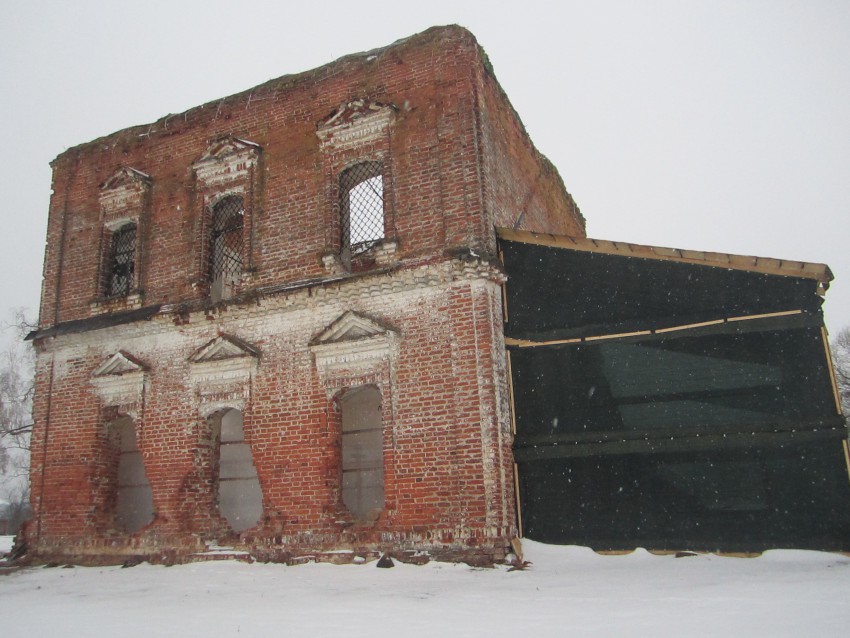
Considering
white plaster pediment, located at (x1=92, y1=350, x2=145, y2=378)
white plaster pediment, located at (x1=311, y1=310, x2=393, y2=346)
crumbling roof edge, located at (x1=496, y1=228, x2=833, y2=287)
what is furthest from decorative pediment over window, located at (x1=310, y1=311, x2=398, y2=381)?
white plaster pediment, located at (x1=92, y1=350, x2=145, y2=378)

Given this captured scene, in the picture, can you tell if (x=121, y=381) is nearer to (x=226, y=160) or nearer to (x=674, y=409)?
(x=226, y=160)

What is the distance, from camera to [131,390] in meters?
10.4

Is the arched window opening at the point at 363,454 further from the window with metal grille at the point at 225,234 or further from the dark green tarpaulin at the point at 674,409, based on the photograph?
the dark green tarpaulin at the point at 674,409

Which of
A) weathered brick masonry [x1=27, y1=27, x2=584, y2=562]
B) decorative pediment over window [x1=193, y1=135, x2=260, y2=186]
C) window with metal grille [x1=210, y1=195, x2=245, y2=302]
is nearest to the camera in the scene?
weathered brick masonry [x1=27, y1=27, x2=584, y2=562]

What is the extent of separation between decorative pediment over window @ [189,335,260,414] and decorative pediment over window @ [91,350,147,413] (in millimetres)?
1120

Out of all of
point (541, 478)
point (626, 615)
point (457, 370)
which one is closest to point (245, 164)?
point (457, 370)

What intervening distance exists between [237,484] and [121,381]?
2.92 m

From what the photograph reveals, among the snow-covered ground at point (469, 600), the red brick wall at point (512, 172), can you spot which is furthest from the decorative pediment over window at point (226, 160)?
the snow-covered ground at point (469, 600)

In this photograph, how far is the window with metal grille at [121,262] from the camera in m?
11.6

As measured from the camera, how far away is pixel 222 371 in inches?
380

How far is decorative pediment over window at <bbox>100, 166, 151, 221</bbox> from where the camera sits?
448 inches

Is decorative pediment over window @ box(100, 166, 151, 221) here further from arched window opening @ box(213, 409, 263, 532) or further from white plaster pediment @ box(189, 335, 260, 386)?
arched window opening @ box(213, 409, 263, 532)

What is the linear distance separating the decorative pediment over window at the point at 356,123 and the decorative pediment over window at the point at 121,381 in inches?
193

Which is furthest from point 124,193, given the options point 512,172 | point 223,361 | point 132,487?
point 512,172
